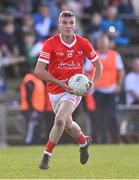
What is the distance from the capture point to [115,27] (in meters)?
23.2

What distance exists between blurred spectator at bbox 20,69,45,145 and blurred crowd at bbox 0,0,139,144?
0.02 meters

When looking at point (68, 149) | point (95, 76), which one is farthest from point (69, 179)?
point (68, 149)

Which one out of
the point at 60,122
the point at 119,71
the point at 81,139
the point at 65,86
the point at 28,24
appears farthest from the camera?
the point at 28,24

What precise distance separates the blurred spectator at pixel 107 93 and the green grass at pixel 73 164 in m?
1.70

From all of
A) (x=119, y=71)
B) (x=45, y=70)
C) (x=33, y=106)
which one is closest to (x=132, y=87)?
(x=119, y=71)

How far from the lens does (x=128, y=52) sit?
2509 cm

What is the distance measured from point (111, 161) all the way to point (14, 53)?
8.82 metres

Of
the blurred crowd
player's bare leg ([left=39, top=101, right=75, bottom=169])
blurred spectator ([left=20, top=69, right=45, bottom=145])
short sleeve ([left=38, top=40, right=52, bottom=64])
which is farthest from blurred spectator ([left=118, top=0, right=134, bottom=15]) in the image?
player's bare leg ([left=39, top=101, right=75, bottom=169])

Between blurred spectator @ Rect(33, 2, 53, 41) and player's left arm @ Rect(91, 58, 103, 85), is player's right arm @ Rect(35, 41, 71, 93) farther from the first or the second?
blurred spectator @ Rect(33, 2, 53, 41)

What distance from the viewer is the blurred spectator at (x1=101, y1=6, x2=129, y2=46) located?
76.6 feet

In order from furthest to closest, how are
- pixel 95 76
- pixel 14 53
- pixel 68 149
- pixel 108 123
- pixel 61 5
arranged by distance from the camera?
1. pixel 61 5
2. pixel 14 53
3. pixel 108 123
4. pixel 68 149
5. pixel 95 76

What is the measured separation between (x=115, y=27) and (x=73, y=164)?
399 inches

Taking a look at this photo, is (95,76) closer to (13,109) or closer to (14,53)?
(13,109)

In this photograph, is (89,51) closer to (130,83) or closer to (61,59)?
(61,59)
